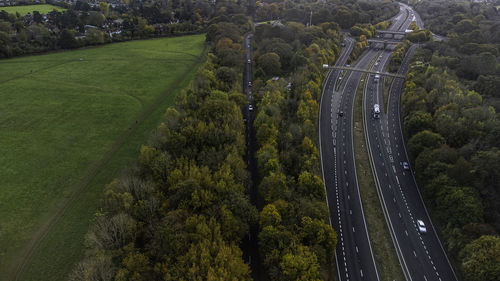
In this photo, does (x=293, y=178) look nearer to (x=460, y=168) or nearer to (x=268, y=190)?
(x=268, y=190)

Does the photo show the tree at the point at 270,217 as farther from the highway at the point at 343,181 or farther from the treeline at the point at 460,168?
the treeline at the point at 460,168

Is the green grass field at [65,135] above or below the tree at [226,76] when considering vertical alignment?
below

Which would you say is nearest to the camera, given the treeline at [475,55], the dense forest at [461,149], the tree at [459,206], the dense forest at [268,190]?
the dense forest at [268,190]

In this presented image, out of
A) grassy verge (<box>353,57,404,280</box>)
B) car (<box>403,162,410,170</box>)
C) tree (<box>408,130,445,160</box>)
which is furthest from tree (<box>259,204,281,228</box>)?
tree (<box>408,130,445,160</box>)

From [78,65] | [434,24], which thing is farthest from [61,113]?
[434,24]

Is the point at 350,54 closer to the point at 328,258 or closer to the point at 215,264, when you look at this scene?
the point at 328,258

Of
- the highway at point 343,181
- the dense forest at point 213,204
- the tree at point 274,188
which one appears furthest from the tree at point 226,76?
the tree at point 274,188
